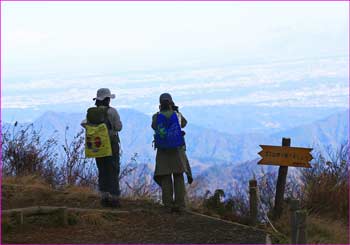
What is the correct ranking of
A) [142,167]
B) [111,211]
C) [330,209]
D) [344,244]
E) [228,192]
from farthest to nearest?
[142,167] → [228,192] → [330,209] → [111,211] → [344,244]

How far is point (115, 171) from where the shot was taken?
10.5 metres

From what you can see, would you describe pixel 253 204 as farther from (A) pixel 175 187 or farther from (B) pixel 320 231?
(A) pixel 175 187

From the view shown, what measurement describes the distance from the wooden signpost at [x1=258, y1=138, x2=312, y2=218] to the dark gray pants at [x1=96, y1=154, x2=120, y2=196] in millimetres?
2153

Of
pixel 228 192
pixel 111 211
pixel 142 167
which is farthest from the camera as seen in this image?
pixel 142 167

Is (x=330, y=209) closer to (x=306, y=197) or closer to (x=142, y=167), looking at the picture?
(x=306, y=197)

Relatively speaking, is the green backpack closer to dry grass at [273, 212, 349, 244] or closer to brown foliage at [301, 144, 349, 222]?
dry grass at [273, 212, 349, 244]

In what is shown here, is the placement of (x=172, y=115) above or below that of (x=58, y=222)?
above

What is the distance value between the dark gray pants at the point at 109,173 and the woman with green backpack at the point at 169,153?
1.98ft

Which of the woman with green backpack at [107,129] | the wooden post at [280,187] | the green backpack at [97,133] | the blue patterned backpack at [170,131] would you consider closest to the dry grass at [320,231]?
the wooden post at [280,187]

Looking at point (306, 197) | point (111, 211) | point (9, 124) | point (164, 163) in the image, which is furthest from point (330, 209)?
point (9, 124)

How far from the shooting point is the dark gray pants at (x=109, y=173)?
1039cm

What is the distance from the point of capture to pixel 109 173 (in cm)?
1048

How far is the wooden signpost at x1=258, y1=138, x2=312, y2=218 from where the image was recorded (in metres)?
10.3

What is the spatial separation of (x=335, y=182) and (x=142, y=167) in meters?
4.61
